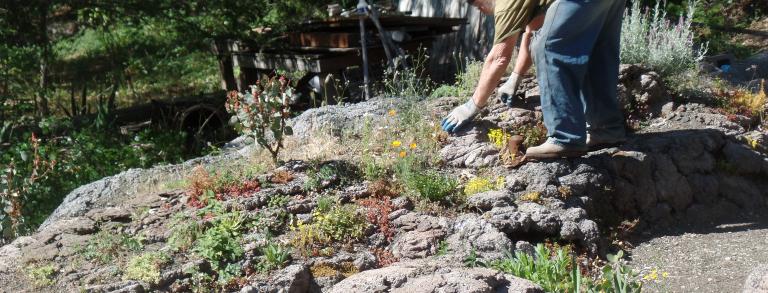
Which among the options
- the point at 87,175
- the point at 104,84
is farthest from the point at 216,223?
the point at 104,84

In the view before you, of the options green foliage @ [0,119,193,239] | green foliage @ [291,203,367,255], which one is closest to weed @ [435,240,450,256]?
green foliage @ [291,203,367,255]

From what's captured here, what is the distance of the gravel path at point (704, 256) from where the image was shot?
4.93 m

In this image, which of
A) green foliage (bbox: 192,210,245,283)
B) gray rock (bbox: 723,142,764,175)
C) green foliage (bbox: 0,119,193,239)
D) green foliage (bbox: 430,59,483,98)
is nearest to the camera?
green foliage (bbox: 192,210,245,283)

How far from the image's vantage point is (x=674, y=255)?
Answer: 5.42 meters

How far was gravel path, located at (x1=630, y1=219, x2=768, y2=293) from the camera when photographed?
16.2 feet

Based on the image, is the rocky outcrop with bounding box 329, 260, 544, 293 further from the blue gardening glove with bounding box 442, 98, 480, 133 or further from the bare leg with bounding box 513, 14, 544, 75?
the bare leg with bounding box 513, 14, 544, 75

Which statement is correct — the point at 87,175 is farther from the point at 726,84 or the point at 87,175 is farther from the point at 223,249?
the point at 726,84

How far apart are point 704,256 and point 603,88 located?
137cm

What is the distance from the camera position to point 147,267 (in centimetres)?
446

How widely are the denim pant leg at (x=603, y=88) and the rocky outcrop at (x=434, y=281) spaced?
2305 mm

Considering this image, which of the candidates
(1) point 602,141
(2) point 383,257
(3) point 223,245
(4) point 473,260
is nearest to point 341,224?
(2) point 383,257

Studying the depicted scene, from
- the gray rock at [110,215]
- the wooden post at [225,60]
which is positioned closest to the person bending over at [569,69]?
the gray rock at [110,215]

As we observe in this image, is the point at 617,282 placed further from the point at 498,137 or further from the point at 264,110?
the point at 264,110

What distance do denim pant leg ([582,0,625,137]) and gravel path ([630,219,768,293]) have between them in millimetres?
819
